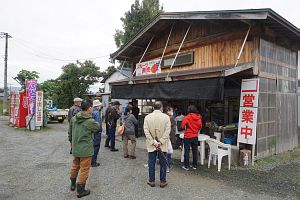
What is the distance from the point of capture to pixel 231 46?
8227 mm

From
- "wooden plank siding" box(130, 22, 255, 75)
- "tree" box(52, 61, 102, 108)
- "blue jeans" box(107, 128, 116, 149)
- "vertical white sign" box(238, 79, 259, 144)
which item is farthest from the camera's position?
"tree" box(52, 61, 102, 108)

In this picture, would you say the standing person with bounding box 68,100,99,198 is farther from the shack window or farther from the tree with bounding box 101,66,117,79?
the tree with bounding box 101,66,117,79

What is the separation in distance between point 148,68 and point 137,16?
50.3 ft

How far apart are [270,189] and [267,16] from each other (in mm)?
4636

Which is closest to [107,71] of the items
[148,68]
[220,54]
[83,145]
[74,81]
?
[74,81]

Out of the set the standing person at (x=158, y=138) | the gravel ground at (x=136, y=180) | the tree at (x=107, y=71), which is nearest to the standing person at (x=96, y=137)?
the gravel ground at (x=136, y=180)

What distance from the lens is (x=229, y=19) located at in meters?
7.77

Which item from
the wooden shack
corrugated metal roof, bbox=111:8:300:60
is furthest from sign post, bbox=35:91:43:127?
corrugated metal roof, bbox=111:8:300:60

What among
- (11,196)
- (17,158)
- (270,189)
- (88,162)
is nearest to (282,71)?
(270,189)

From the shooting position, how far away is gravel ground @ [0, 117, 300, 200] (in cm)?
495

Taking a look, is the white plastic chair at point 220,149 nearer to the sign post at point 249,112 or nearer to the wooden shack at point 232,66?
the sign post at point 249,112

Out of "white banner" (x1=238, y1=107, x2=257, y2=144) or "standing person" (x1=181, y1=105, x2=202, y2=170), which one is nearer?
"standing person" (x1=181, y1=105, x2=202, y2=170)

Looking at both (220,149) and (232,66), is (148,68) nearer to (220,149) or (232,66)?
(232,66)

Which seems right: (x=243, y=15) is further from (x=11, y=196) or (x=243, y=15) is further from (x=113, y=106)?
(x=11, y=196)
